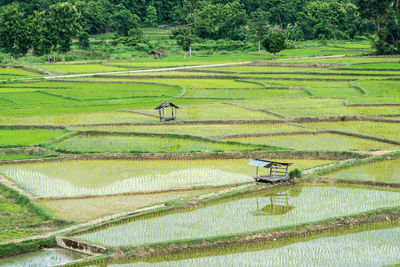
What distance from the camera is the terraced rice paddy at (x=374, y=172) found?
14.7 meters

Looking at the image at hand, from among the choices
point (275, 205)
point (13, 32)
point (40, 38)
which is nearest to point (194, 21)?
point (40, 38)

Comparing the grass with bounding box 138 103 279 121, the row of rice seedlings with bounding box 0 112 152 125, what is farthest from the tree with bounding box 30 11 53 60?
the grass with bounding box 138 103 279 121

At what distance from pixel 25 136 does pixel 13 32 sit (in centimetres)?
3189

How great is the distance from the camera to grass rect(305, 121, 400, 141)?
19.9 m

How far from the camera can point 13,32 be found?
162 feet

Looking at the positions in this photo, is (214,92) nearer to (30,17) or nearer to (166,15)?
(30,17)

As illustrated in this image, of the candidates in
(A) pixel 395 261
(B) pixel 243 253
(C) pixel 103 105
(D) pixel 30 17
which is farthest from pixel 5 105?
(D) pixel 30 17

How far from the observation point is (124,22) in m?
62.2

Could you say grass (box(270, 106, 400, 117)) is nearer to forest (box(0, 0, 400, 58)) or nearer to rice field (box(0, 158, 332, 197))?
rice field (box(0, 158, 332, 197))

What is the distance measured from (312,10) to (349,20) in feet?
12.9

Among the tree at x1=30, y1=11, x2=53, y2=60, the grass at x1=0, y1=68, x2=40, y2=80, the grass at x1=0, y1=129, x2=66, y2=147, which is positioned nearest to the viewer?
the grass at x1=0, y1=129, x2=66, y2=147

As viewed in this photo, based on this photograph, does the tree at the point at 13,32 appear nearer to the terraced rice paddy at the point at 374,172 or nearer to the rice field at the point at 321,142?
the rice field at the point at 321,142

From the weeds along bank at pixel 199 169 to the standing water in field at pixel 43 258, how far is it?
0.04 metres

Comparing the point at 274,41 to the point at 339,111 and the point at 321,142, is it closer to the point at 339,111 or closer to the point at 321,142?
the point at 339,111
